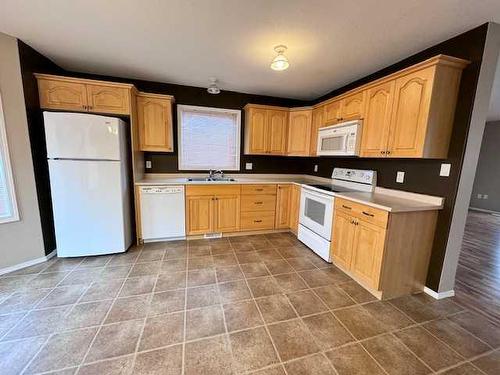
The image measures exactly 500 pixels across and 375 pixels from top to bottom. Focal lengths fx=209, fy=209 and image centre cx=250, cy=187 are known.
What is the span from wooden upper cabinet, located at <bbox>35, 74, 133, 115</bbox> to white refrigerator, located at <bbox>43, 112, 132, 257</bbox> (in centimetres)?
30

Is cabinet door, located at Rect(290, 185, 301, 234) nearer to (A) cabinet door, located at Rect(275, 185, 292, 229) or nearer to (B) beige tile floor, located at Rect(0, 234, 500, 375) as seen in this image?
(A) cabinet door, located at Rect(275, 185, 292, 229)

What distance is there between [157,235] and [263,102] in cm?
291

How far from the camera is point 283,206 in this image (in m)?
3.63

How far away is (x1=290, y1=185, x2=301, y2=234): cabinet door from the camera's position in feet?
11.4

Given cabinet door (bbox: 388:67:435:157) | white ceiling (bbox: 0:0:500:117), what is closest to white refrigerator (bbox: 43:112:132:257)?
white ceiling (bbox: 0:0:500:117)

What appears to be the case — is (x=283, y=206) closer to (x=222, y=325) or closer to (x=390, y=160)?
(x=390, y=160)

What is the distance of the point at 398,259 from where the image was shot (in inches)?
79.1

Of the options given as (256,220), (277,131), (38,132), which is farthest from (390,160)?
(38,132)

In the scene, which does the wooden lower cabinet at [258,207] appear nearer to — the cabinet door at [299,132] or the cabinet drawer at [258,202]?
the cabinet drawer at [258,202]

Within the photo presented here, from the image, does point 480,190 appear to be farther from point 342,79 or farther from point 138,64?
point 138,64

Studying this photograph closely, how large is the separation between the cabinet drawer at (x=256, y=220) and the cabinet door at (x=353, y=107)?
1.85m

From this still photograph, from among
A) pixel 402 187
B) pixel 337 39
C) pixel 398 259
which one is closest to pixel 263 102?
pixel 337 39

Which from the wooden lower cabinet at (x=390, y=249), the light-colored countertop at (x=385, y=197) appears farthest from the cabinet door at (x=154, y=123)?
the wooden lower cabinet at (x=390, y=249)

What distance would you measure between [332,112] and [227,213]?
2.20 m
